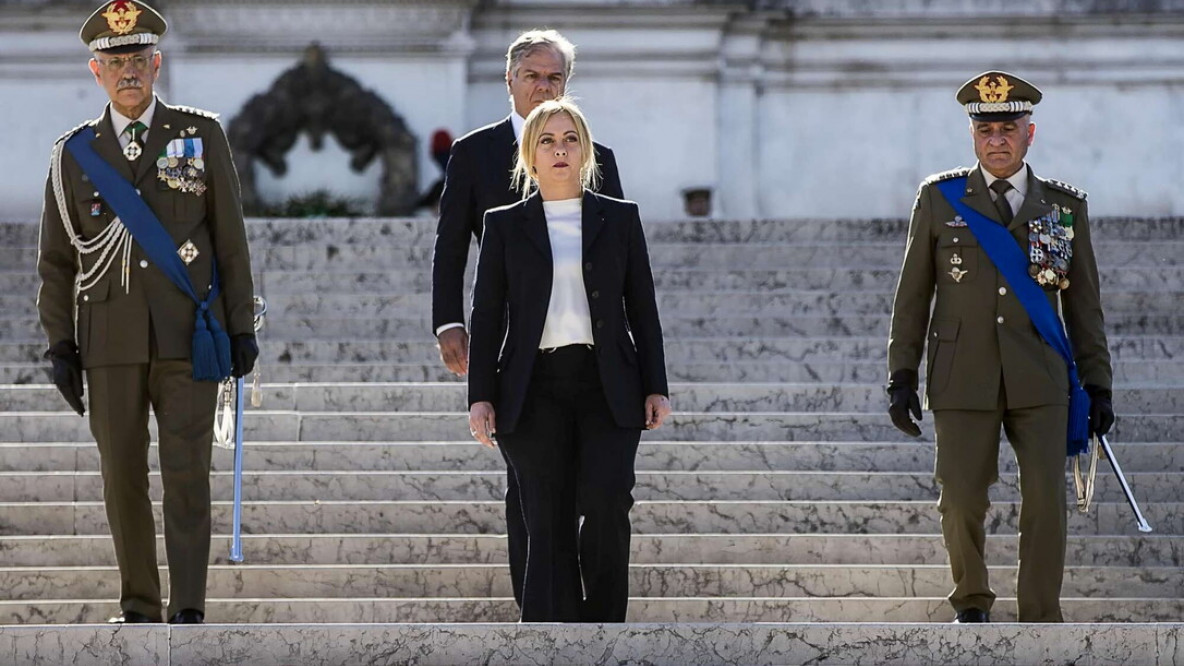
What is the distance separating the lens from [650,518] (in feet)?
34.0

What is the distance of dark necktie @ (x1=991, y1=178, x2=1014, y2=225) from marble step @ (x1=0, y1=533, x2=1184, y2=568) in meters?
1.50

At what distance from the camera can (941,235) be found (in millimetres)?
9125

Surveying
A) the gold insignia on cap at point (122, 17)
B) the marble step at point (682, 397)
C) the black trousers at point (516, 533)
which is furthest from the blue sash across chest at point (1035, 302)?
the gold insignia on cap at point (122, 17)

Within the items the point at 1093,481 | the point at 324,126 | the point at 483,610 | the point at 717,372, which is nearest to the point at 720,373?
the point at 717,372

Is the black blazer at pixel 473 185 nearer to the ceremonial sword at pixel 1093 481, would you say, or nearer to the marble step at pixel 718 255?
the ceremonial sword at pixel 1093 481

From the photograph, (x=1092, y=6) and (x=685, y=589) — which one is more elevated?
(x=1092, y=6)

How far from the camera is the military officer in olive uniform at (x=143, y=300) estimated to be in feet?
28.7

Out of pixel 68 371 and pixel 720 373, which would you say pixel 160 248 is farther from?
pixel 720 373

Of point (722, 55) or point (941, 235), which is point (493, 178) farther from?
point (722, 55)

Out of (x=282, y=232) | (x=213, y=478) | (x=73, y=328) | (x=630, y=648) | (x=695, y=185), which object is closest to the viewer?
(x=630, y=648)

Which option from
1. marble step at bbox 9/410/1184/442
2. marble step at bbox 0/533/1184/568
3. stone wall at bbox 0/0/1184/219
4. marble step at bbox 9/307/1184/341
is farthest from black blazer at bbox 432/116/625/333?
stone wall at bbox 0/0/1184/219

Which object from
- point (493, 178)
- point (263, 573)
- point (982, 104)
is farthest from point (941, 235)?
point (263, 573)

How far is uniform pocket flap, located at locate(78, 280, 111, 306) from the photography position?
8.81 metres

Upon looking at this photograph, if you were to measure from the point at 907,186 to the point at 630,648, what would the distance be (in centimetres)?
1304
